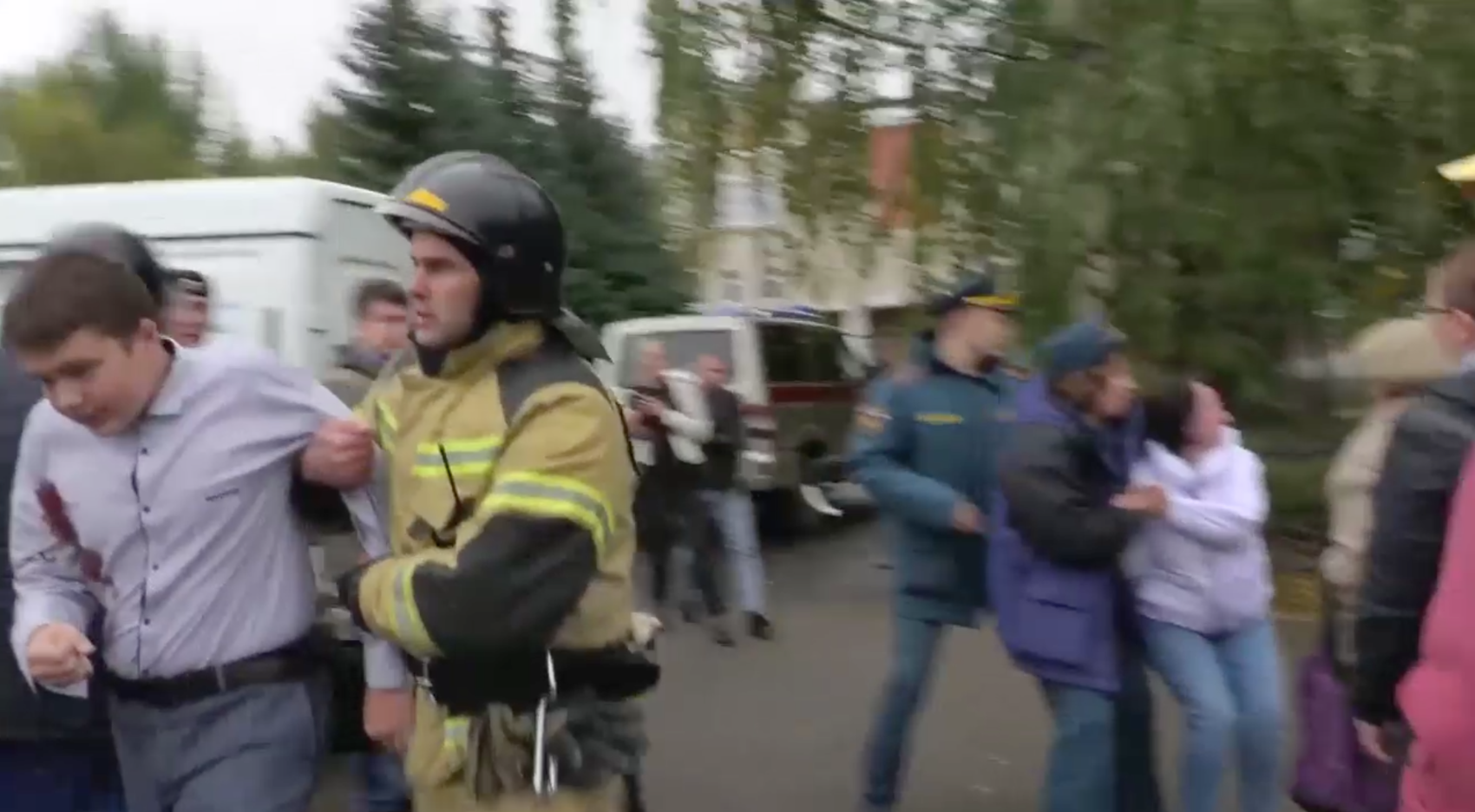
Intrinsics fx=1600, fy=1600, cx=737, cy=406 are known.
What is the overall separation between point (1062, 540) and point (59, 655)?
249 cm

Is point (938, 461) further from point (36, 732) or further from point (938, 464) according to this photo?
point (36, 732)

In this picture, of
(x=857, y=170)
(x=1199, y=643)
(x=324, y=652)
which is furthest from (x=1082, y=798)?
(x=857, y=170)

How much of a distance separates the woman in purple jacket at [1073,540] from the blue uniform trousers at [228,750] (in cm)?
210

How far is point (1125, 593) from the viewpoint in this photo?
450cm

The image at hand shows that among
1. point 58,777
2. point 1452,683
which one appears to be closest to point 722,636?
point 58,777

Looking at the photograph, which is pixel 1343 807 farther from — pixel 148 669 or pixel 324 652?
pixel 148 669

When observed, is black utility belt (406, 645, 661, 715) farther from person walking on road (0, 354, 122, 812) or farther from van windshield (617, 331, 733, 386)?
van windshield (617, 331, 733, 386)

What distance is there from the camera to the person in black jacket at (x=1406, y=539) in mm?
2566

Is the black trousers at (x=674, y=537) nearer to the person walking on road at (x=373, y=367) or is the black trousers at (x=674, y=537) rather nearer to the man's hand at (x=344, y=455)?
the person walking on road at (x=373, y=367)

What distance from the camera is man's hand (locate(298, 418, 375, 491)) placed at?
2.67 m

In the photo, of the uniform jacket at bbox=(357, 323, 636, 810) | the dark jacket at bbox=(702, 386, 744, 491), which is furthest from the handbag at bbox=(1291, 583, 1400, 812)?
the dark jacket at bbox=(702, 386, 744, 491)

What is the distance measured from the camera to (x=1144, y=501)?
14.0ft

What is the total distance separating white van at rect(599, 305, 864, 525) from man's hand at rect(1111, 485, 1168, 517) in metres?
7.87

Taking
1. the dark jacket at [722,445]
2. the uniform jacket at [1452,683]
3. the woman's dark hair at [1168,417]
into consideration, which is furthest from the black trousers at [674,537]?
the uniform jacket at [1452,683]
